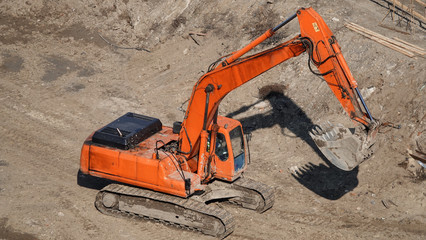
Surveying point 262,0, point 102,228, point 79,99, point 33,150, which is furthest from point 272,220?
point 262,0

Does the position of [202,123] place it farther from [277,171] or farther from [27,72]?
[27,72]

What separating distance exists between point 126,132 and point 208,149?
208 cm

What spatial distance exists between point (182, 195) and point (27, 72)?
1188 cm

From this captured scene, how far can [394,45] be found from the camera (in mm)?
19281

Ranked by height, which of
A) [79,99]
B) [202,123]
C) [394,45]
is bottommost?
[394,45]

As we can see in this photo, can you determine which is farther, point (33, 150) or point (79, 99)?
point (79, 99)

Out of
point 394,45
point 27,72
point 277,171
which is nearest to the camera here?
point 277,171

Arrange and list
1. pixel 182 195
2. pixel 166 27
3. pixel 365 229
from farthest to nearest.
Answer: pixel 166 27, pixel 365 229, pixel 182 195

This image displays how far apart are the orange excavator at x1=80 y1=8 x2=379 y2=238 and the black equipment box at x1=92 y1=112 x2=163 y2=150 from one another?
24mm

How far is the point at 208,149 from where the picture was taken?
13.9 metres

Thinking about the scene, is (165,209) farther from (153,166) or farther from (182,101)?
(182,101)

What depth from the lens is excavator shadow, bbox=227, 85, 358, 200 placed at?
16219 millimetres

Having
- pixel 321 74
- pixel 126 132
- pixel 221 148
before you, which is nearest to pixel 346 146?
pixel 321 74

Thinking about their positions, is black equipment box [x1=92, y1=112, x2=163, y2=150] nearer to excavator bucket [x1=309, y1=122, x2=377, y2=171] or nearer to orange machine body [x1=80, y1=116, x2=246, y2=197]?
orange machine body [x1=80, y1=116, x2=246, y2=197]
